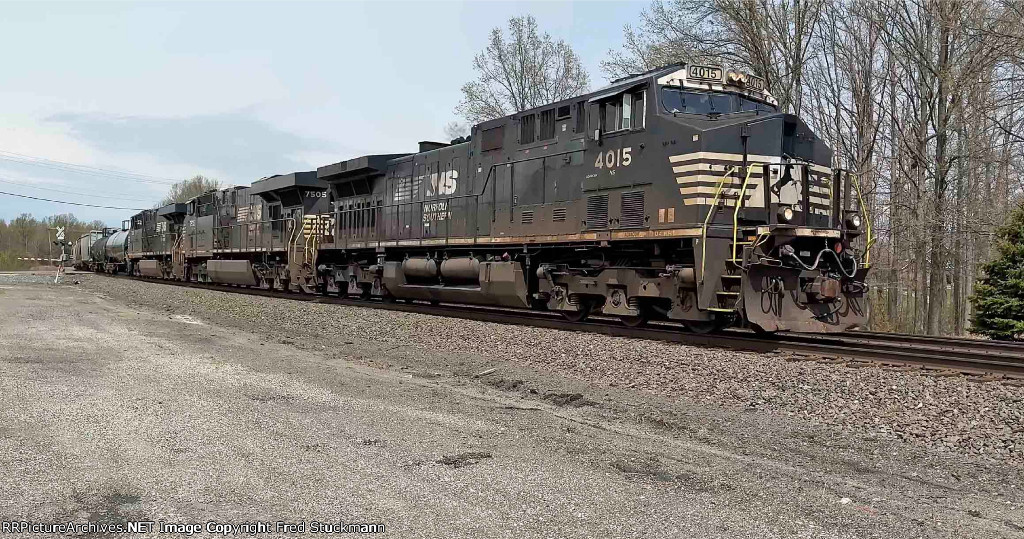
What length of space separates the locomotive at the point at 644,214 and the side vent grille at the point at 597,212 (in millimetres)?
26

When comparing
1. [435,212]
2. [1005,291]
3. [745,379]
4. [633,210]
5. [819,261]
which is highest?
[435,212]

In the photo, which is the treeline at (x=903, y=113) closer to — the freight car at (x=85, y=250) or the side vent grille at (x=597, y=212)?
the side vent grille at (x=597, y=212)

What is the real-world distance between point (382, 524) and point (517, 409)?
3091 millimetres

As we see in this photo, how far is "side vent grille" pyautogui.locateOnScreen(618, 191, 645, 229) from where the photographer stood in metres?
10.7

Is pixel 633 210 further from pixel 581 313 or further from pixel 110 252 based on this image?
pixel 110 252

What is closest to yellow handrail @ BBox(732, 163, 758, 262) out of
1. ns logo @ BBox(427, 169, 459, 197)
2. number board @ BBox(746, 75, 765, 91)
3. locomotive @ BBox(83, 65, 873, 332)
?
locomotive @ BBox(83, 65, 873, 332)

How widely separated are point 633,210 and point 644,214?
0.25 metres

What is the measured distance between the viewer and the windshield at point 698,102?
1050 centimetres

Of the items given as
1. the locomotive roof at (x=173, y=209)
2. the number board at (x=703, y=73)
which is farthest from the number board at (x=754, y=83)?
the locomotive roof at (x=173, y=209)

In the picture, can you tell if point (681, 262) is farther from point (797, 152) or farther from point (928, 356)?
point (928, 356)

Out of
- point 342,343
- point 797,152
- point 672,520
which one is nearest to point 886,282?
point 797,152

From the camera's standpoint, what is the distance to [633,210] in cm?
1084

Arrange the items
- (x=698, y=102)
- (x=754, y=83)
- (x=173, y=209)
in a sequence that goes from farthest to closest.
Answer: (x=173, y=209)
(x=754, y=83)
(x=698, y=102)

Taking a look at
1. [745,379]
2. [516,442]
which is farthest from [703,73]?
[516,442]
